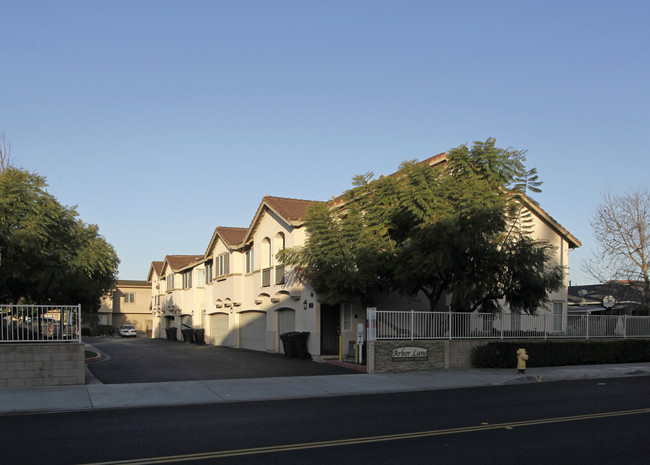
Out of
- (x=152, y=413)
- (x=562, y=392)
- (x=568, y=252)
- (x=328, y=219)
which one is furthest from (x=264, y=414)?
(x=568, y=252)

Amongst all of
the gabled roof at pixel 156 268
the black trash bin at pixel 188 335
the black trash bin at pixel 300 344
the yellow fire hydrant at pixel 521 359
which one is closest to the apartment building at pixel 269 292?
the black trash bin at pixel 300 344

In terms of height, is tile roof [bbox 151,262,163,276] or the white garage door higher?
tile roof [bbox 151,262,163,276]

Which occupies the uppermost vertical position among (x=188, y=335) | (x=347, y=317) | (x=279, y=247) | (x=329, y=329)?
(x=279, y=247)

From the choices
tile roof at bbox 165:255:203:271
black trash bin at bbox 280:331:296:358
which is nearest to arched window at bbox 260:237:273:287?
black trash bin at bbox 280:331:296:358

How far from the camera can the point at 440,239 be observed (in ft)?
64.6

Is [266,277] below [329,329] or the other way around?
the other way around

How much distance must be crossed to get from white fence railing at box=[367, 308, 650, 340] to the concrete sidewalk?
1.45m

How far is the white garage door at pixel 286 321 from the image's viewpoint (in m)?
26.9

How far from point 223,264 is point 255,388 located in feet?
65.5

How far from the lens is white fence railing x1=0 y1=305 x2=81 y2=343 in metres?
16.0

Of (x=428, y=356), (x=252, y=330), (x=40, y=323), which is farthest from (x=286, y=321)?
(x=40, y=323)

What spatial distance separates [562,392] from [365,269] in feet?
Result: 26.0

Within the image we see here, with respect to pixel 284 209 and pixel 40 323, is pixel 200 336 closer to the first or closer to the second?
pixel 284 209

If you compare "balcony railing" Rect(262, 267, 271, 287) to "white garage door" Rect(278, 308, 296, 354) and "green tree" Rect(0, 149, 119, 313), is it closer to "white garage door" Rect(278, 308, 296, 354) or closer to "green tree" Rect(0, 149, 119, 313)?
"white garage door" Rect(278, 308, 296, 354)
